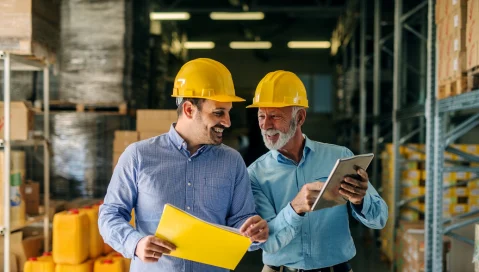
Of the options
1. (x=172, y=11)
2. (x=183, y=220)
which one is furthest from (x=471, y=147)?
(x=172, y=11)

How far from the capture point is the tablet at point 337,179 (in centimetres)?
222

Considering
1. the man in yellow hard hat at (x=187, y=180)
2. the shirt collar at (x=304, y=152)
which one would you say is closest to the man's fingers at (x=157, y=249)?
the man in yellow hard hat at (x=187, y=180)

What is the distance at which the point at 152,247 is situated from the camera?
2.20 meters

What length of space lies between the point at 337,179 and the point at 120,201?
1.01 metres

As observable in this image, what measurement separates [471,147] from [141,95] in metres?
4.79

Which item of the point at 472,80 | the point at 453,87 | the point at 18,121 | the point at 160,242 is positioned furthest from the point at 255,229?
the point at 18,121

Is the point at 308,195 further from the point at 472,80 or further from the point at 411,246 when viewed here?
the point at 411,246

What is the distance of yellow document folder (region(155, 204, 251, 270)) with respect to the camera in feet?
7.03

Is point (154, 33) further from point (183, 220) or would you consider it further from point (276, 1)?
point (183, 220)

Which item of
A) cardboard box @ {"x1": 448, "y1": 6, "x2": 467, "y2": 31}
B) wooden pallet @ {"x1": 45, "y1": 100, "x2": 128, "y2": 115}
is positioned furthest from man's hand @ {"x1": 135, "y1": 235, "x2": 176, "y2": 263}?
wooden pallet @ {"x1": 45, "y1": 100, "x2": 128, "y2": 115}

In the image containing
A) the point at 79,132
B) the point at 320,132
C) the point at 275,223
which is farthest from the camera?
the point at 320,132

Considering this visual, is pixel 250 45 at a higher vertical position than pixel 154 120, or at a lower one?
higher

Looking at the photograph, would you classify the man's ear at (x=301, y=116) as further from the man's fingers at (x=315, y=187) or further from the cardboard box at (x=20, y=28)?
the cardboard box at (x=20, y=28)

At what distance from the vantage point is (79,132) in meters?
7.55
